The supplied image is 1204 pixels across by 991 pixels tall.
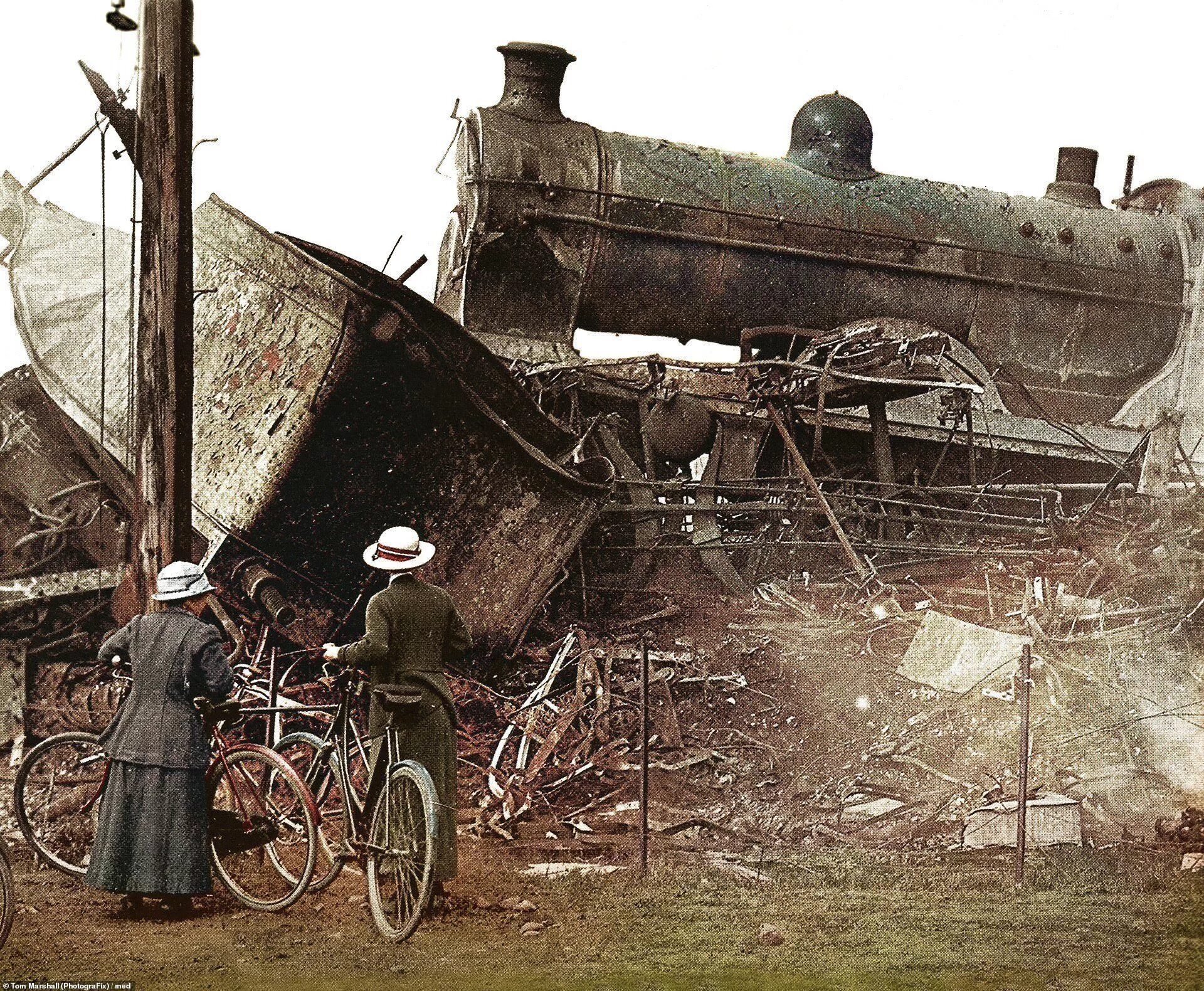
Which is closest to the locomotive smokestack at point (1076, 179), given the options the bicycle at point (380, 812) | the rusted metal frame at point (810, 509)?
the rusted metal frame at point (810, 509)

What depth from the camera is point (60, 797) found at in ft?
19.3

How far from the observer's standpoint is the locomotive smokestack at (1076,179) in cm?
1146

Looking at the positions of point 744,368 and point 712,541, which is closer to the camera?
point 712,541

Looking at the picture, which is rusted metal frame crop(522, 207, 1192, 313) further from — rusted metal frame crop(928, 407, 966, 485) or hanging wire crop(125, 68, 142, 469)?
hanging wire crop(125, 68, 142, 469)

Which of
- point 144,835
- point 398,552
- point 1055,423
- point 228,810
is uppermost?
point 1055,423

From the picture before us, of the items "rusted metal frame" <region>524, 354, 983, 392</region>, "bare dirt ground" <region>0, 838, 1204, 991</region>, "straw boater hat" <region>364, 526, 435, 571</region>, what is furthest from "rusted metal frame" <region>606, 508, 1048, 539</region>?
"straw boater hat" <region>364, 526, 435, 571</region>

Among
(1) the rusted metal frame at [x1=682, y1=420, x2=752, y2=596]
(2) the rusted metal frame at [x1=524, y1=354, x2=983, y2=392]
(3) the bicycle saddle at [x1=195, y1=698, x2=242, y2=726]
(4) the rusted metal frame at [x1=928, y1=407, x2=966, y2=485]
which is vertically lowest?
(3) the bicycle saddle at [x1=195, y1=698, x2=242, y2=726]

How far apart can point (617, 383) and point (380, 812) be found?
4941 millimetres

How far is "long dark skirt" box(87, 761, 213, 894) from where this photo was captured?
5402 millimetres

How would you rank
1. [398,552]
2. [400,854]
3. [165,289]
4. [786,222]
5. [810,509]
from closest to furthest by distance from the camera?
[400,854] → [398,552] → [165,289] → [810,509] → [786,222]

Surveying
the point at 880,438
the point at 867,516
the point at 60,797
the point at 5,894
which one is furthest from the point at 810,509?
the point at 5,894

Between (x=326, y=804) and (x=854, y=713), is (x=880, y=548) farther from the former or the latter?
(x=326, y=804)

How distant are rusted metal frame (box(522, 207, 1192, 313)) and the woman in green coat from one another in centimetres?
460

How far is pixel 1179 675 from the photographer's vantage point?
782cm
